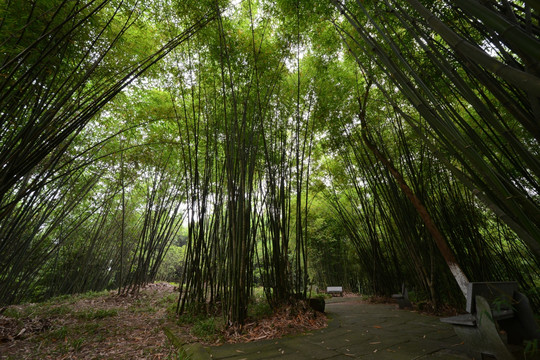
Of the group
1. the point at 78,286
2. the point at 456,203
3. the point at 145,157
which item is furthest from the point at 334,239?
the point at 78,286

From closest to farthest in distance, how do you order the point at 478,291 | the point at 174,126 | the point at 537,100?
the point at 537,100
the point at 478,291
the point at 174,126

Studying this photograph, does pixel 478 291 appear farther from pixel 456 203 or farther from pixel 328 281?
pixel 328 281

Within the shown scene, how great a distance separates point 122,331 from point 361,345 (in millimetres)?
2774

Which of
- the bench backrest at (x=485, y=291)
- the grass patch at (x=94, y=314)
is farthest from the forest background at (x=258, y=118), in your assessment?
the grass patch at (x=94, y=314)

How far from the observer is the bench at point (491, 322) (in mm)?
1252

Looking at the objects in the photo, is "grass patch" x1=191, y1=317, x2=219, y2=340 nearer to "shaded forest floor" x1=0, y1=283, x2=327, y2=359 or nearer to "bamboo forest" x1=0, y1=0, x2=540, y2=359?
"shaded forest floor" x1=0, y1=283, x2=327, y2=359

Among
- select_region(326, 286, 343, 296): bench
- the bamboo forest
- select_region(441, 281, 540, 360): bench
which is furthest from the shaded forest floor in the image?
select_region(326, 286, 343, 296): bench

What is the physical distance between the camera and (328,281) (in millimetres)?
8656

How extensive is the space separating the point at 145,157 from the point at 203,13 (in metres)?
3.24

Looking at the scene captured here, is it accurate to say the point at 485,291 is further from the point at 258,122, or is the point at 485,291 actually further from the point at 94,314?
the point at 94,314

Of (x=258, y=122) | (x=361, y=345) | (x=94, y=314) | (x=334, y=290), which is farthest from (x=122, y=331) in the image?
(x=334, y=290)

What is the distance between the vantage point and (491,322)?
1.25 m

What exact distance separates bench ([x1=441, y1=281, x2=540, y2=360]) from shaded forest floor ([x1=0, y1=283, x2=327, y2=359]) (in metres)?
1.61

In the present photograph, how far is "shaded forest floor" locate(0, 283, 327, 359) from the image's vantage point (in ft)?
7.18
